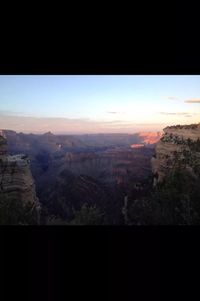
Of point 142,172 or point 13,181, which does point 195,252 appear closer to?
point 142,172

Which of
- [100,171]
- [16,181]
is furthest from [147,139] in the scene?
[16,181]

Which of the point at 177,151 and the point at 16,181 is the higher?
the point at 177,151

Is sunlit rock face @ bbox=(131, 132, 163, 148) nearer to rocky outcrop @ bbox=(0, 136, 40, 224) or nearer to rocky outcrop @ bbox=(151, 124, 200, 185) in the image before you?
rocky outcrop @ bbox=(151, 124, 200, 185)

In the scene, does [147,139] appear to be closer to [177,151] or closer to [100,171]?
[177,151]

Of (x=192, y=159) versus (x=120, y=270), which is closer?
(x=120, y=270)
